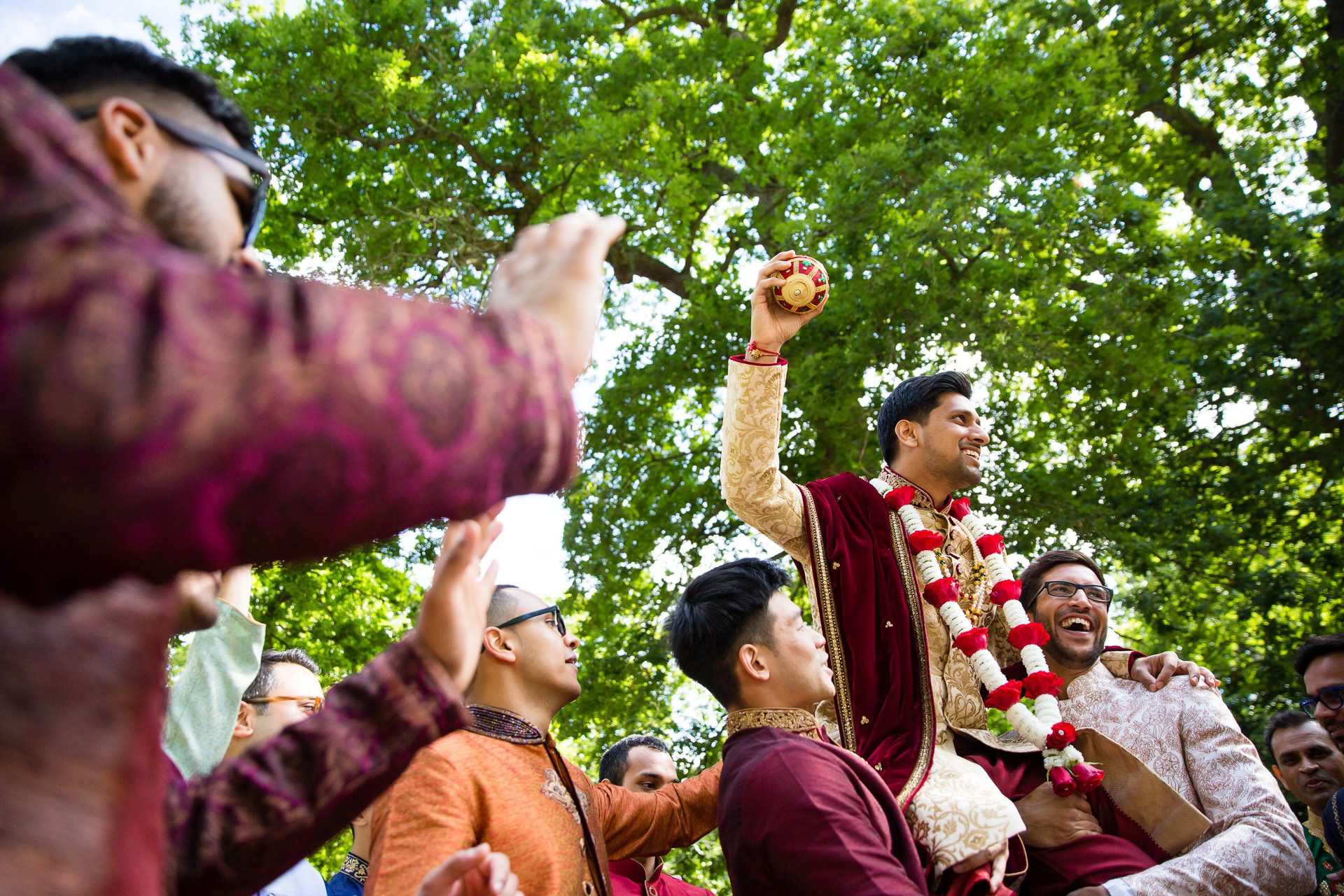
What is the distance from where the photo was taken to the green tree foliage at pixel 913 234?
9109 millimetres

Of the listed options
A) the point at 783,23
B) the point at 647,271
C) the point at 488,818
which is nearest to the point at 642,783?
the point at 488,818

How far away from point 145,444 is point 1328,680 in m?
4.92

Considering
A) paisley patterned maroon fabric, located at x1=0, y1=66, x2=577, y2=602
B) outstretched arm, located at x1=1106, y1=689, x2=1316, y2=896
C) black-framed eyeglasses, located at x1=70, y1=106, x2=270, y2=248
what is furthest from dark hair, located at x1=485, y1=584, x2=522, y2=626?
paisley patterned maroon fabric, located at x1=0, y1=66, x2=577, y2=602

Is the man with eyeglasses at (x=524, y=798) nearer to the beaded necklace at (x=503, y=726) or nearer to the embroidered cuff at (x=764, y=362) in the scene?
the beaded necklace at (x=503, y=726)

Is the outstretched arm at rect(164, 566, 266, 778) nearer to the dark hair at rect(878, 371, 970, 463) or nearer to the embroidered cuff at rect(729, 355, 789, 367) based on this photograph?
the embroidered cuff at rect(729, 355, 789, 367)

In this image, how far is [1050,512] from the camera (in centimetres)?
927

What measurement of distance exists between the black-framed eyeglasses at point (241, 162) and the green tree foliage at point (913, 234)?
797 cm

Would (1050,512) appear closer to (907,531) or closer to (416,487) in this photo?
(907,531)

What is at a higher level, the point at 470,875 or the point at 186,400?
the point at 186,400

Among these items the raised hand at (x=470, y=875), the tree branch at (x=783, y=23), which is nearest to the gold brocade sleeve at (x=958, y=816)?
the raised hand at (x=470, y=875)

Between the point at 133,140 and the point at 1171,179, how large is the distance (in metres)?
12.7

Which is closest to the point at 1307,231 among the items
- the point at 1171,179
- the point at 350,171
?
the point at 1171,179

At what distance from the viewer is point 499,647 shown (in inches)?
138

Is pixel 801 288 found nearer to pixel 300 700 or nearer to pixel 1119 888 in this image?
pixel 1119 888
